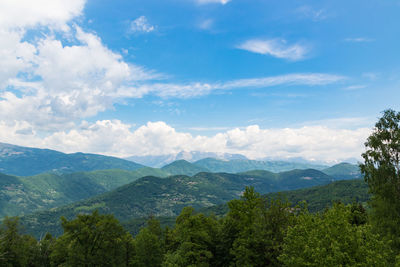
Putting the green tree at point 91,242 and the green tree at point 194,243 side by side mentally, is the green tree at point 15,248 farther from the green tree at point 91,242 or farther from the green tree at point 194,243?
the green tree at point 194,243

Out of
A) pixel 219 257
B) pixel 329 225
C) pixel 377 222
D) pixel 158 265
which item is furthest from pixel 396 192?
pixel 158 265

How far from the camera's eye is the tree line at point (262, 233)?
32.6 meters

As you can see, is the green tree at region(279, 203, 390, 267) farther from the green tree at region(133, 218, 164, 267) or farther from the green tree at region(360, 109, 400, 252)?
the green tree at region(133, 218, 164, 267)

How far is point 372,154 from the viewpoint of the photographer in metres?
55.9

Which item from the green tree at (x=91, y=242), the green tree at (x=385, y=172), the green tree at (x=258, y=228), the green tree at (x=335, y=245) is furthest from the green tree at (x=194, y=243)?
the green tree at (x=385, y=172)

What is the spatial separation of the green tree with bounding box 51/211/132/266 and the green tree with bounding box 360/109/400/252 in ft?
207

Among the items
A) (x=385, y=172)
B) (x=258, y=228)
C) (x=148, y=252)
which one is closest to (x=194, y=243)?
(x=258, y=228)

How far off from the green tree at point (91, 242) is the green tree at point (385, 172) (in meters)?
63.2

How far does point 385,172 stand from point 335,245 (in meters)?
36.7

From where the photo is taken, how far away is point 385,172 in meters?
54.5

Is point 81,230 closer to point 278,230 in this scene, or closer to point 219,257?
point 219,257

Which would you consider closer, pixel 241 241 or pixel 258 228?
pixel 241 241

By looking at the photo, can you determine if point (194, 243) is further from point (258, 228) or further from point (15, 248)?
point (15, 248)

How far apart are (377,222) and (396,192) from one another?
7.57 m
